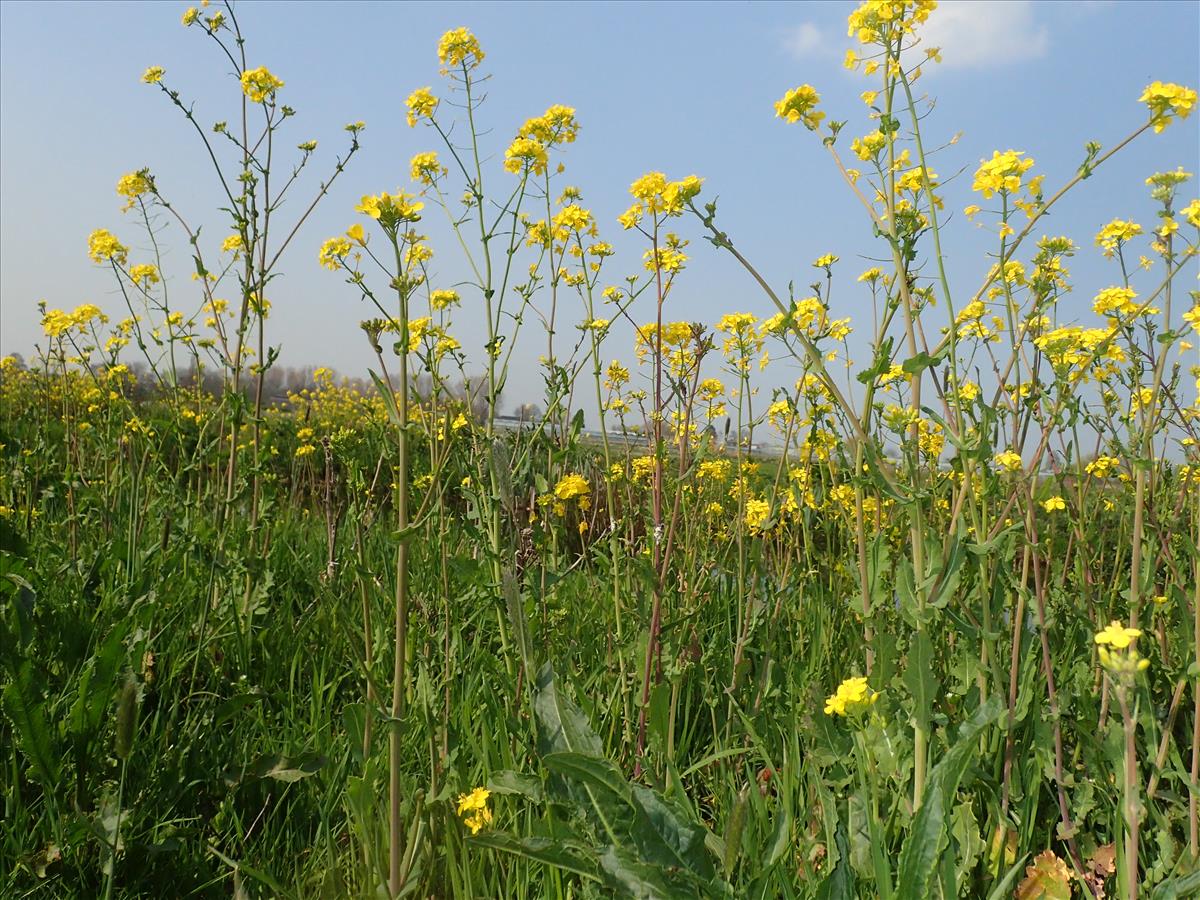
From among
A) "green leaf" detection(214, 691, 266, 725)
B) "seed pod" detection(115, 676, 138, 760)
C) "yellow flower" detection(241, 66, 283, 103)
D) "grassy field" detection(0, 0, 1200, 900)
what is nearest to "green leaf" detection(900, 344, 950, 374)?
"grassy field" detection(0, 0, 1200, 900)

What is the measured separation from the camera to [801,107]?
2102mm

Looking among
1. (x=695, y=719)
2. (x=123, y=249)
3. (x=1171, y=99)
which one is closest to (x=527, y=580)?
(x=695, y=719)

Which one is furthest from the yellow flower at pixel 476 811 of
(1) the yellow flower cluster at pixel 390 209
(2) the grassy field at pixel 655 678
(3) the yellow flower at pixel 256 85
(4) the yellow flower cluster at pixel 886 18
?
(3) the yellow flower at pixel 256 85

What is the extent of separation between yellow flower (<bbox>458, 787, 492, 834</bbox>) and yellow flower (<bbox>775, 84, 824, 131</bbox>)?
166cm

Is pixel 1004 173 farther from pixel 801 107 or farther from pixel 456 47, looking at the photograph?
pixel 456 47

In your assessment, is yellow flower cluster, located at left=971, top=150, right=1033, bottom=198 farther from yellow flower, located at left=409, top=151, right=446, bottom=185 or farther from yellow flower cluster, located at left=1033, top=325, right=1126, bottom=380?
yellow flower, located at left=409, top=151, right=446, bottom=185

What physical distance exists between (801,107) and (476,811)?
5.70 ft

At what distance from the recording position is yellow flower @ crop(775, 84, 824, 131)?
2.09 metres

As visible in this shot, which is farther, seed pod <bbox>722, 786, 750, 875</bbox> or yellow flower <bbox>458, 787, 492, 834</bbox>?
yellow flower <bbox>458, 787, 492, 834</bbox>

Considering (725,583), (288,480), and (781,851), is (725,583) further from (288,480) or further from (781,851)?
(288,480)

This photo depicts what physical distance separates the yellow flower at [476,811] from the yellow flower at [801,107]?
166 centimetres

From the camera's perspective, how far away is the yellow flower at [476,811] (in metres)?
1.80

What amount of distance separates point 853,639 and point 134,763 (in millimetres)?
2011

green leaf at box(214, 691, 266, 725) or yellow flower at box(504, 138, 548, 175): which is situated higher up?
yellow flower at box(504, 138, 548, 175)
